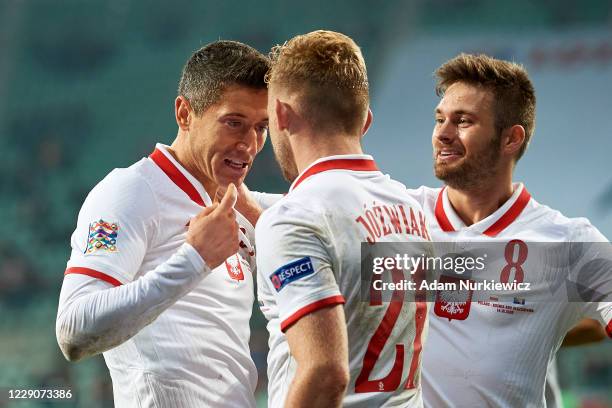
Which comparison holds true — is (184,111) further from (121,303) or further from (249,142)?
(121,303)

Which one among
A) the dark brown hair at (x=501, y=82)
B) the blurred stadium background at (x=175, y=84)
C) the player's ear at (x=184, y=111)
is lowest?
the player's ear at (x=184, y=111)

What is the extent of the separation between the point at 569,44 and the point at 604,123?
1.37 m

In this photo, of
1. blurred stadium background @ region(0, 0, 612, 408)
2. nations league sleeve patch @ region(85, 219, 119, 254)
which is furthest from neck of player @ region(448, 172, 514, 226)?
blurred stadium background @ region(0, 0, 612, 408)

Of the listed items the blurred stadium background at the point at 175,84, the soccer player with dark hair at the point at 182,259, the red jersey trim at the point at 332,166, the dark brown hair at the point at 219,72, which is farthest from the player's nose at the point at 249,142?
the blurred stadium background at the point at 175,84

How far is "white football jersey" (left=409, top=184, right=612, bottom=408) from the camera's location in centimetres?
315

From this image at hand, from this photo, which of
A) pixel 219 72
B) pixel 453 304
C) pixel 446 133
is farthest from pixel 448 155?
pixel 219 72

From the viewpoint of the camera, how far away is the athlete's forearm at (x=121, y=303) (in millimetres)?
2451

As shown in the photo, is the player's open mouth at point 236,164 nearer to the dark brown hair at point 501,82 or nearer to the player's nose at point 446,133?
the player's nose at point 446,133

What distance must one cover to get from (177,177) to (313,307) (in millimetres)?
1024

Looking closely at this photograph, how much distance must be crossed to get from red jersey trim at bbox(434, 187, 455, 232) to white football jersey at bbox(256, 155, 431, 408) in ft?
3.41

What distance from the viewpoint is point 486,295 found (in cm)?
325

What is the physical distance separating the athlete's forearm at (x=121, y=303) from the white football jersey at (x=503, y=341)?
110 centimetres

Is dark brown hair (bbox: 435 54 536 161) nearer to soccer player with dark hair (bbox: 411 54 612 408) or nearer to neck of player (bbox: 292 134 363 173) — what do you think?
soccer player with dark hair (bbox: 411 54 612 408)

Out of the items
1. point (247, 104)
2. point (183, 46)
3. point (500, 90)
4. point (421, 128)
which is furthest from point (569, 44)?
point (247, 104)
